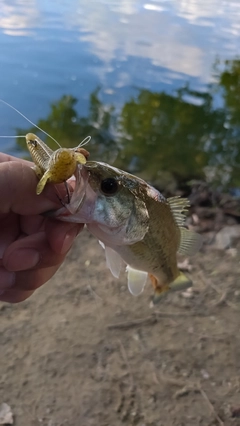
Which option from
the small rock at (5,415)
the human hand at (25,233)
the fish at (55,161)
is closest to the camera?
the fish at (55,161)

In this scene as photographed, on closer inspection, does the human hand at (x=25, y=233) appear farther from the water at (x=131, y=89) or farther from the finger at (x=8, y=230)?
the water at (x=131, y=89)

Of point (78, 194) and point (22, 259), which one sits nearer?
point (78, 194)

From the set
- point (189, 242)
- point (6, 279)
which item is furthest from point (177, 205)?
point (6, 279)

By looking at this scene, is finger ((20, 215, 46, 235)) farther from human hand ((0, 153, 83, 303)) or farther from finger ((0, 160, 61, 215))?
finger ((0, 160, 61, 215))

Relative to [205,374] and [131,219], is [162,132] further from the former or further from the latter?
[131,219]

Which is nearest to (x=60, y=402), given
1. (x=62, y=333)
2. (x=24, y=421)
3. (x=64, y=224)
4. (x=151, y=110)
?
(x=24, y=421)

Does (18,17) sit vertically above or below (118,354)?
below

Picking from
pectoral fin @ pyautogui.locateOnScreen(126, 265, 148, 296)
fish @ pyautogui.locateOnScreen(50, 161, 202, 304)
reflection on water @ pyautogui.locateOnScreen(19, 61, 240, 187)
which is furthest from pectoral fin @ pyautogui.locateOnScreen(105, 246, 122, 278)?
reflection on water @ pyautogui.locateOnScreen(19, 61, 240, 187)

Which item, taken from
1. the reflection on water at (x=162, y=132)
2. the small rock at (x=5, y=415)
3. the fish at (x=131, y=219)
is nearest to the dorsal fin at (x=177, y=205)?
the fish at (x=131, y=219)
